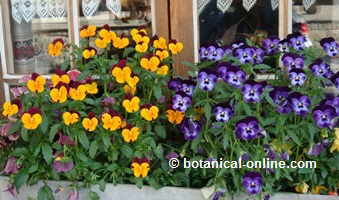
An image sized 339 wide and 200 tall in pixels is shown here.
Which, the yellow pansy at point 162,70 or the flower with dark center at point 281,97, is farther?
the yellow pansy at point 162,70

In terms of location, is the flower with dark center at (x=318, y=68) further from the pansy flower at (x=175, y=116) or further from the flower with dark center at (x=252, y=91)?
the pansy flower at (x=175, y=116)

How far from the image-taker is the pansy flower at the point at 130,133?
2.08 m

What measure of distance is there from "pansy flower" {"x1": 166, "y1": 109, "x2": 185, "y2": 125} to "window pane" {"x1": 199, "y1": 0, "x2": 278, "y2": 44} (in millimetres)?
529

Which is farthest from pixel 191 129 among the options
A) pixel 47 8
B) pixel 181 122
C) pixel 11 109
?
pixel 47 8

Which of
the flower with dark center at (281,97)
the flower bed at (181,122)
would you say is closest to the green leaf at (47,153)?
the flower bed at (181,122)

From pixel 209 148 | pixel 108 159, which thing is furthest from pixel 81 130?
pixel 209 148

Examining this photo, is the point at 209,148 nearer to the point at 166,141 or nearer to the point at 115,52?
the point at 166,141

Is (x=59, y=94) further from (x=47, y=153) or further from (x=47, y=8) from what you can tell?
(x=47, y=8)

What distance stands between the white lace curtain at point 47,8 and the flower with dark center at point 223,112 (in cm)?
106

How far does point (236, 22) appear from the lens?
2643mm

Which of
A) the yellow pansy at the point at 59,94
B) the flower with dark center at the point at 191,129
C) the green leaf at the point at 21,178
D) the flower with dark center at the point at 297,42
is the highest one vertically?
the flower with dark center at the point at 297,42

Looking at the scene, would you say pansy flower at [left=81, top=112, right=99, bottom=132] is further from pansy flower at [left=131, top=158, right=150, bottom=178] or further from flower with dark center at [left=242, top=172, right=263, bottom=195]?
flower with dark center at [left=242, top=172, right=263, bottom=195]

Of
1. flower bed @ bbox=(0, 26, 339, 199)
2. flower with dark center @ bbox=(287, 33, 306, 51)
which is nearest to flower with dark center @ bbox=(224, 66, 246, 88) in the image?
flower bed @ bbox=(0, 26, 339, 199)

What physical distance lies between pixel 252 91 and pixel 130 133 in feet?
1.63
